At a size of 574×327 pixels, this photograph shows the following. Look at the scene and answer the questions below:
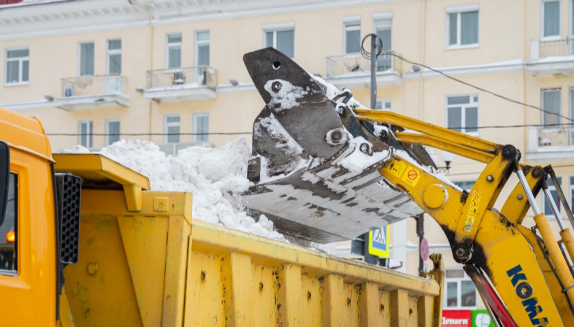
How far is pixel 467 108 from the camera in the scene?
24.5m

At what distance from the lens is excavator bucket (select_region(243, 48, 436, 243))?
5.48 meters

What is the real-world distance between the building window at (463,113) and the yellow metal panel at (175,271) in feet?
69.1

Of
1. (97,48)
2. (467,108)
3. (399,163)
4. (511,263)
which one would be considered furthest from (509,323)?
(97,48)

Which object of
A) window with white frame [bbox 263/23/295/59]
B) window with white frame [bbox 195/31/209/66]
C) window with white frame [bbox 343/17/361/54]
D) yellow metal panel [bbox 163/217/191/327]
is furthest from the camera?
window with white frame [bbox 195/31/209/66]

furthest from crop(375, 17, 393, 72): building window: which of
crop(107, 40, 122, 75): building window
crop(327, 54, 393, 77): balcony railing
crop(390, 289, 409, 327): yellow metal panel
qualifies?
crop(390, 289, 409, 327): yellow metal panel

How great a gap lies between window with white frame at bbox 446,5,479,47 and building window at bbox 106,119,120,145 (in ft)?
34.9

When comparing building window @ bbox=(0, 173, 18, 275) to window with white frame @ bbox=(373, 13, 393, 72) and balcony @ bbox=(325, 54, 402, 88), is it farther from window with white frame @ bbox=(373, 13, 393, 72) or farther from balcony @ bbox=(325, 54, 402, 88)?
window with white frame @ bbox=(373, 13, 393, 72)

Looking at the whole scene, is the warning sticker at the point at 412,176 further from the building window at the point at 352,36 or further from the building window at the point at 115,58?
the building window at the point at 115,58

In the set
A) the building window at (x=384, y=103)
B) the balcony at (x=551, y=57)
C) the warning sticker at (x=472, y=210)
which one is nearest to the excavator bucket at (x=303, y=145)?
the warning sticker at (x=472, y=210)

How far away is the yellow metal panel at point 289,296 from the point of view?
15.9 feet

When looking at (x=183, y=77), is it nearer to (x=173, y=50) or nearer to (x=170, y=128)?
(x=173, y=50)

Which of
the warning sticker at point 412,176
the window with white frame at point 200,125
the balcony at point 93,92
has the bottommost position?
the warning sticker at point 412,176

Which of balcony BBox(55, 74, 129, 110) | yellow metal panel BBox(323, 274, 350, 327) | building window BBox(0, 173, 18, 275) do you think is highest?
balcony BBox(55, 74, 129, 110)

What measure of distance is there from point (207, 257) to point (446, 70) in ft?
69.9
